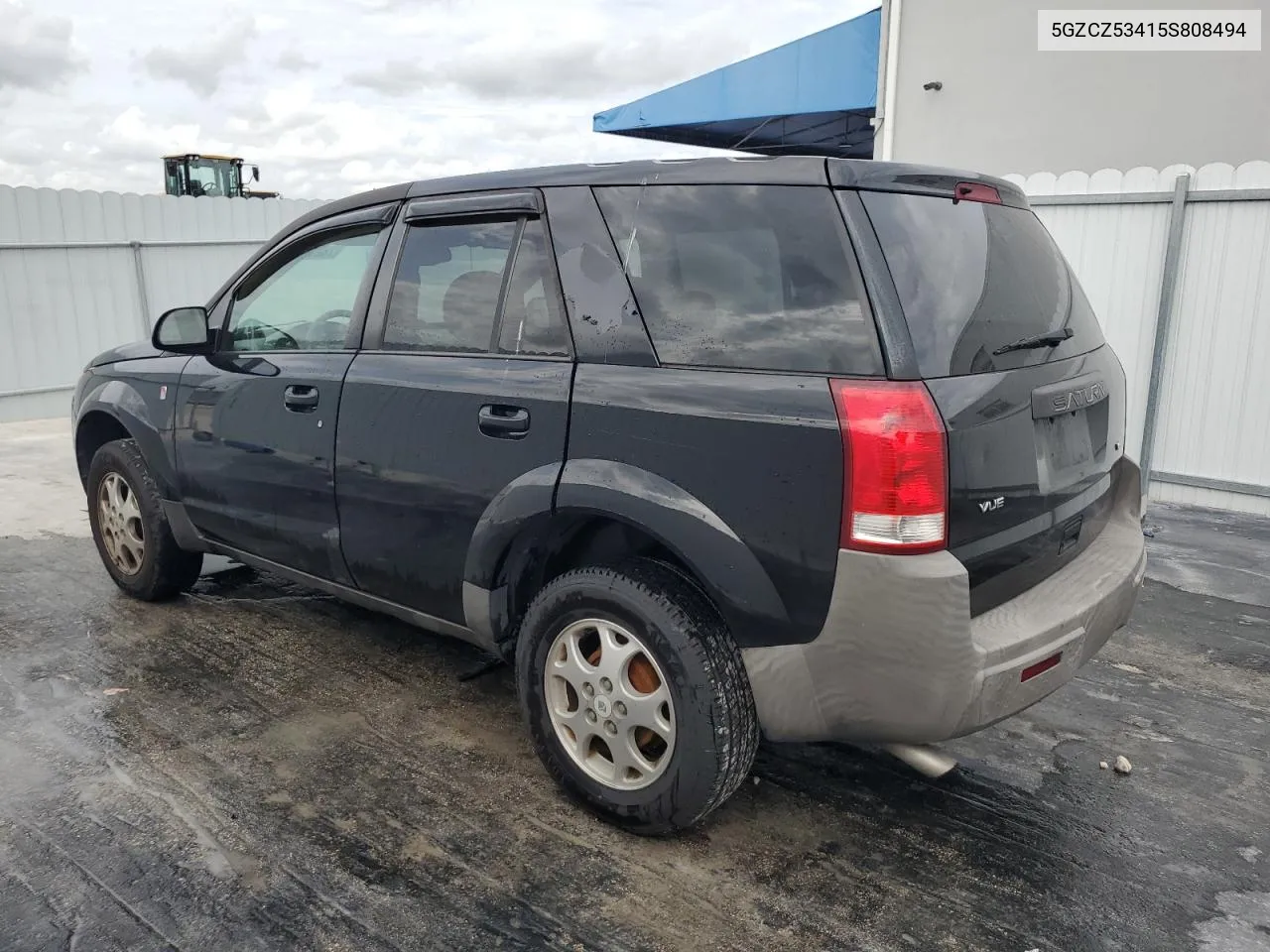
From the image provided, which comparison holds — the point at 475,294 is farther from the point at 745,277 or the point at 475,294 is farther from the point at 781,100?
the point at 781,100

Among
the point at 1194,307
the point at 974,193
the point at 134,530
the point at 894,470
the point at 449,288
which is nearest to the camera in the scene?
the point at 894,470

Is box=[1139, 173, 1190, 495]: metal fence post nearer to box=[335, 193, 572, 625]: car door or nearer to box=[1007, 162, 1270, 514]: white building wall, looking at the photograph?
box=[1007, 162, 1270, 514]: white building wall

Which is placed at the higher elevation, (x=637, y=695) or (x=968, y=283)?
(x=968, y=283)

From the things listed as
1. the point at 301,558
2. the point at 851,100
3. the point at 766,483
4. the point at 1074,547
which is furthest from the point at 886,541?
the point at 851,100

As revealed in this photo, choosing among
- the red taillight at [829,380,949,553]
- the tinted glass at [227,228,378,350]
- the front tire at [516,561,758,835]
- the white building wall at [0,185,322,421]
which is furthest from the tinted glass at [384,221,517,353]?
the white building wall at [0,185,322,421]

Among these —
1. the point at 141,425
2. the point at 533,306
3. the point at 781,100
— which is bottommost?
the point at 141,425

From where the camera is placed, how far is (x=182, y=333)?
13.2 feet

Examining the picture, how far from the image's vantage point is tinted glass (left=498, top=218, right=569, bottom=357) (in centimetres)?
288

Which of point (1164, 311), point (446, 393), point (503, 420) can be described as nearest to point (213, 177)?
point (1164, 311)

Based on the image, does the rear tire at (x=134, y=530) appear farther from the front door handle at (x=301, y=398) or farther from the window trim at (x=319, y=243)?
the front door handle at (x=301, y=398)

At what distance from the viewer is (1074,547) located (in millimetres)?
2793

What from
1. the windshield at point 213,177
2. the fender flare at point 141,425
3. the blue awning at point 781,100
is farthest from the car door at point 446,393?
the windshield at point 213,177

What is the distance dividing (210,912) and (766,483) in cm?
177

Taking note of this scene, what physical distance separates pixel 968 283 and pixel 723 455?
792 millimetres
